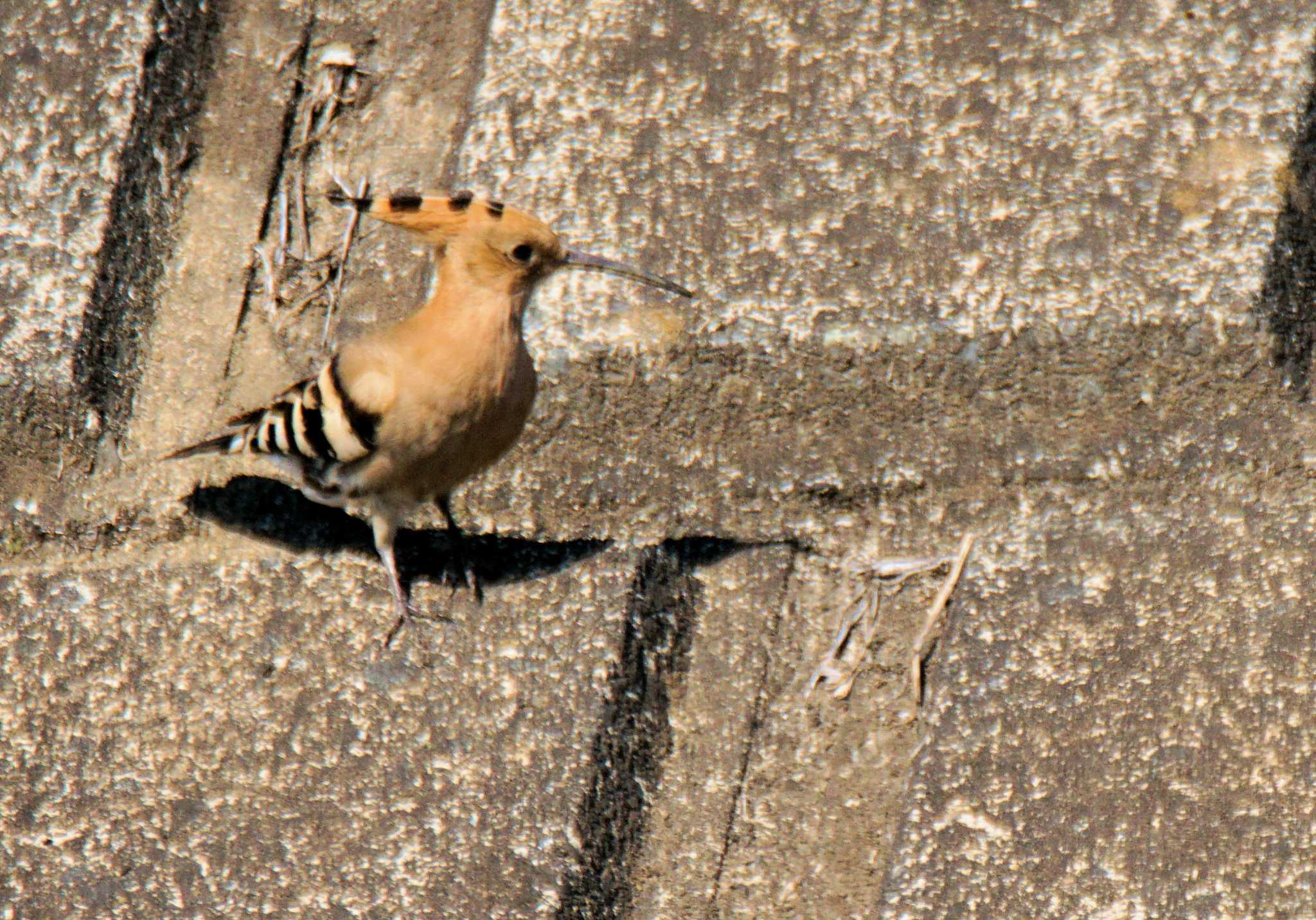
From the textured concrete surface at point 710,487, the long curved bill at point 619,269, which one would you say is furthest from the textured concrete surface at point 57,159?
the long curved bill at point 619,269

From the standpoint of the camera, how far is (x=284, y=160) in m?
2.36

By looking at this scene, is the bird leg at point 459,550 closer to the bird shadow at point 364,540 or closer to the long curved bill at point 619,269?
the bird shadow at point 364,540

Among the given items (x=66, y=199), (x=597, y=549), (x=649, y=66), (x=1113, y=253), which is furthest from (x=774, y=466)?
(x=66, y=199)

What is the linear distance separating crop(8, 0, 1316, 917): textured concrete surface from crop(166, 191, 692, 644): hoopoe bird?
0.05 metres

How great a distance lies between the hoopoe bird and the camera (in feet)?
6.91

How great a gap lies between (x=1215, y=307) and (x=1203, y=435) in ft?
0.50

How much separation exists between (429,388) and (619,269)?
384mm

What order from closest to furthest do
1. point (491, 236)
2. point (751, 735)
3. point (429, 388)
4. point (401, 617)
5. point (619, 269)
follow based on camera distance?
point (751, 735), point (401, 617), point (619, 269), point (491, 236), point (429, 388)

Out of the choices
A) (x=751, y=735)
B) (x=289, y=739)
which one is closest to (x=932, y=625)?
(x=751, y=735)

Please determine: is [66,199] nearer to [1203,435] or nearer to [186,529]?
[186,529]

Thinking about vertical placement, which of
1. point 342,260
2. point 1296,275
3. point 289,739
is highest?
point 1296,275

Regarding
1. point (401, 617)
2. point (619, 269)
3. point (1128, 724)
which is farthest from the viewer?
point (619, 269)

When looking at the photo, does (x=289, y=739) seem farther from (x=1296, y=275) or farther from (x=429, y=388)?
(x=1296, y=275)

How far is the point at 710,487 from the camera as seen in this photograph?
1.96 meters
